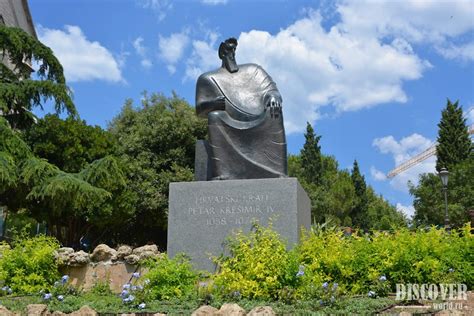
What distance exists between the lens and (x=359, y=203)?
40531 mm

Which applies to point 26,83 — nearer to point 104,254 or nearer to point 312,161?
point 104,254

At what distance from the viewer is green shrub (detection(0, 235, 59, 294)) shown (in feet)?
27.4

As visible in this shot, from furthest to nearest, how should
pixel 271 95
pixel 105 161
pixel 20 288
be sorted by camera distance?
1. pixel 105 161
2. pixel 271 95
3. pixel 20 288

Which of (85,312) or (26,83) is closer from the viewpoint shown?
(85,312)

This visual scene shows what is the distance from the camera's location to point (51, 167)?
63.9 feet

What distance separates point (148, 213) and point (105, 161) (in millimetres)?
6098

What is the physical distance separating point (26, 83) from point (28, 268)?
1366 centimetres

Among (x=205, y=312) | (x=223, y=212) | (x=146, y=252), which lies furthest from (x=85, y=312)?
(x=223, y=212)

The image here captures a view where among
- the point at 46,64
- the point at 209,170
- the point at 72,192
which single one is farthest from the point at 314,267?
the point at 46,64

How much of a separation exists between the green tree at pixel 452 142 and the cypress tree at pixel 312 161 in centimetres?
763

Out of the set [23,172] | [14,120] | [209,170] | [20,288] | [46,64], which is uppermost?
[46,64]

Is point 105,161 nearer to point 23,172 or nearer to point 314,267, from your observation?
point 23,172

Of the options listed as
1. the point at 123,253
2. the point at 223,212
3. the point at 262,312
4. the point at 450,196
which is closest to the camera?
the point at 262,312

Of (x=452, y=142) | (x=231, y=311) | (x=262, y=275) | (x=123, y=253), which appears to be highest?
(x=452, y=142)
